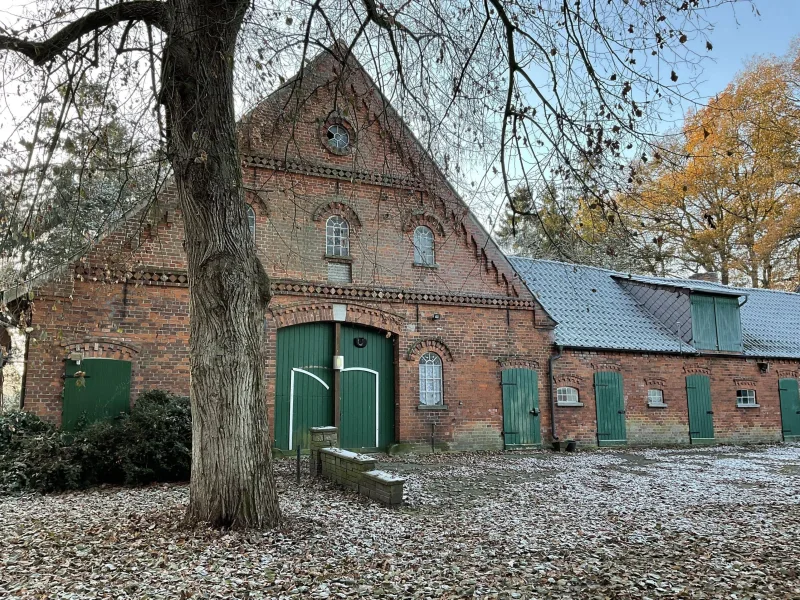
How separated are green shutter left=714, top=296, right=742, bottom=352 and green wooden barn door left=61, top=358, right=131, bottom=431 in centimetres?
1631

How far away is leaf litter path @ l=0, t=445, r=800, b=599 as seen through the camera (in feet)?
15.0

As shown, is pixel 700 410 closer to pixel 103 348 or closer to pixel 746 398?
pixel 746 398

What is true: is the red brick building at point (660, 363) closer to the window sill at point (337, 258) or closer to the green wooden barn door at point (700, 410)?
the green wooden barn door at point (700, 410)

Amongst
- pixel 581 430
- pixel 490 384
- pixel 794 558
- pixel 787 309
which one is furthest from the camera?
pixel 787 309

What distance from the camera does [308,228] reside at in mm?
12828

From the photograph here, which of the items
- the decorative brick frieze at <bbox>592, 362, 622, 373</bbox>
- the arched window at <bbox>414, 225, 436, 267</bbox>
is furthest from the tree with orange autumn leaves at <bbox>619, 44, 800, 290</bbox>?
the arched window at <bbox>414, 225, 436, 267</bbox>

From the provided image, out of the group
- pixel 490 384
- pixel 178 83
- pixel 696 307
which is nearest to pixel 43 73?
pixel 178 83

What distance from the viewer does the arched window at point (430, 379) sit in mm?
13500

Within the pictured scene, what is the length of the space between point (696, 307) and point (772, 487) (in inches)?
361

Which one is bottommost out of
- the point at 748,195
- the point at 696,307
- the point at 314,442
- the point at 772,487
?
the point at 772,487

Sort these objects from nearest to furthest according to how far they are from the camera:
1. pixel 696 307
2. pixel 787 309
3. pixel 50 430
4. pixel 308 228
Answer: pixel 50 430 → pixel 308 228 → pixel 696 307 → pixel 787 309

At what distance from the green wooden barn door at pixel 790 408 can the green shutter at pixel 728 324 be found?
7.59 feet

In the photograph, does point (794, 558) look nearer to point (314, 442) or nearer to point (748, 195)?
point (314, 442)

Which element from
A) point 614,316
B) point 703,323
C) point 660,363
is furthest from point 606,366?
point 703,323
